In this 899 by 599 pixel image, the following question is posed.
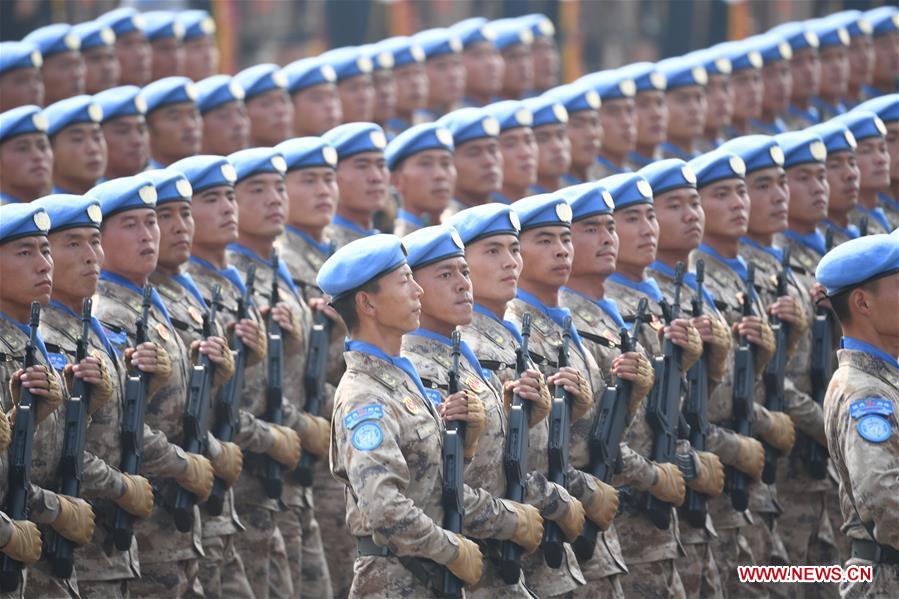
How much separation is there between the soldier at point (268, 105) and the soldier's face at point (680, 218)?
4135 millimetres

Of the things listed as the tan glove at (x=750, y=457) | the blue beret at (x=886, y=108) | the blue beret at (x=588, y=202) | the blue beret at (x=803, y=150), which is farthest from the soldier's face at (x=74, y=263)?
the blue beret at (x=886, y=108)

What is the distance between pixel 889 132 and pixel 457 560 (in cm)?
805

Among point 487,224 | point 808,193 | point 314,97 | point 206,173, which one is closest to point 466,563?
point 487,224

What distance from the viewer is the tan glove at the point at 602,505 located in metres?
10.9

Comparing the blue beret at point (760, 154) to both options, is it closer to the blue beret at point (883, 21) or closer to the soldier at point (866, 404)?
the soldier at point (866, 404)

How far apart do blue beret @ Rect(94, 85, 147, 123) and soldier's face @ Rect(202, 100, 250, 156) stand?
3.49 ft

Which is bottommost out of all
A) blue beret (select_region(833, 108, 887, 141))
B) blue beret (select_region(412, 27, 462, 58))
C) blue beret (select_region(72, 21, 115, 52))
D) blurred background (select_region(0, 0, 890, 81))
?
blurred background (select_region(0, 0, 890, 81))

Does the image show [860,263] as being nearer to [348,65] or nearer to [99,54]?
[348,65]

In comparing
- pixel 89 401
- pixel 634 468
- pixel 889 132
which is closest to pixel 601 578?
pixel 634 468

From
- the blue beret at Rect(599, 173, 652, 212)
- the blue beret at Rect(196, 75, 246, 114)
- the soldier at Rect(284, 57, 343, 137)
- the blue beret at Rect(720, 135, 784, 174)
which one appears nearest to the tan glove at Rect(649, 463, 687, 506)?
the blue beret at Rect(599, 173, 652, 212)

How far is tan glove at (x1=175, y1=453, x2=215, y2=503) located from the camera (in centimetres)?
1125

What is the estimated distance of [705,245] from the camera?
13625 mm

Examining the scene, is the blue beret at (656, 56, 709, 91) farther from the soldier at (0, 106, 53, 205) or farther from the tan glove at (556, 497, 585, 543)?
the tan glove at (556, 497, 585, 543)

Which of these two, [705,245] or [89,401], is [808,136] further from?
[89,401]
